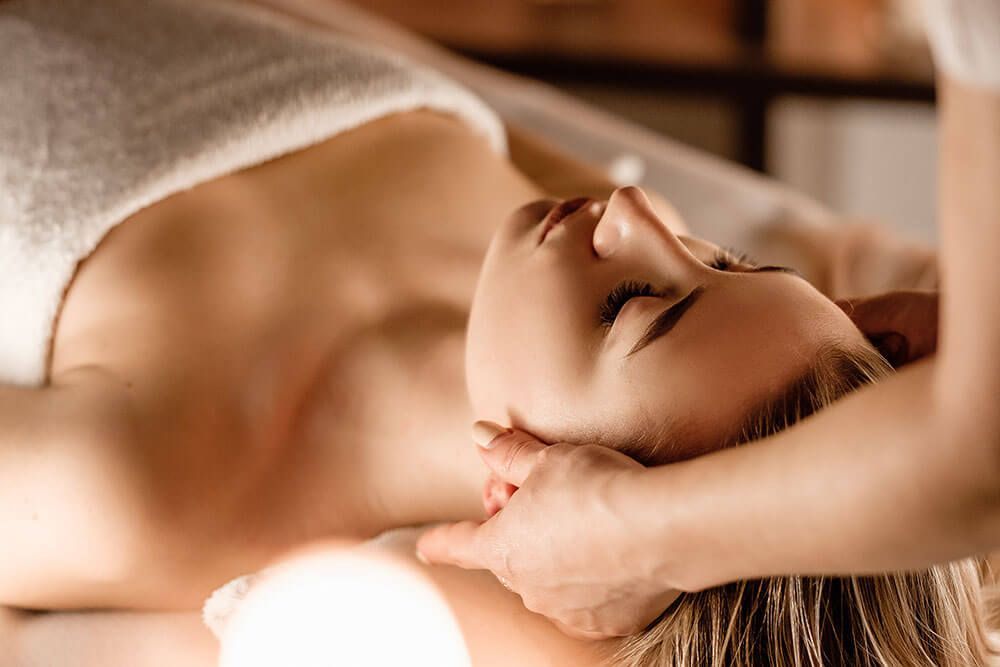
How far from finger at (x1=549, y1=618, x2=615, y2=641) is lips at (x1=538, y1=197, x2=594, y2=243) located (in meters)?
0.33

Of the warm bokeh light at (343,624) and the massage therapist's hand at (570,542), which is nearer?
the massage therapist's hand at (570,542)

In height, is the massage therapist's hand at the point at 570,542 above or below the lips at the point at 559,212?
below

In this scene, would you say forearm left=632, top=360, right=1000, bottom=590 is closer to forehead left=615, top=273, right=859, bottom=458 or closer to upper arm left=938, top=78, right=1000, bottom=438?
upper arm left=938, top=78, right=1000, bottom=438

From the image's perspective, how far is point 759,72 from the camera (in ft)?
8.37

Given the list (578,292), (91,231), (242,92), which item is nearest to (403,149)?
(242,92)

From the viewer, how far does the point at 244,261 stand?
114 centimetres

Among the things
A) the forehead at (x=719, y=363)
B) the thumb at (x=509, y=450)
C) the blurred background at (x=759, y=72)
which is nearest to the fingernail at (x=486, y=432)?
the thumb at (x=509, y=450)

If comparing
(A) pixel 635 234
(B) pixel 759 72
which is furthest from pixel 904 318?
(B) pixel 759 72

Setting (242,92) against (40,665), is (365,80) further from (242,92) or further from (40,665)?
(40,665)

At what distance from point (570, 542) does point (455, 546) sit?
202mm

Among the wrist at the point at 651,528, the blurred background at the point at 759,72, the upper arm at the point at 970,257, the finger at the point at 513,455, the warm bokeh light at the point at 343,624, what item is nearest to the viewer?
the upper arm at the point at 970,257

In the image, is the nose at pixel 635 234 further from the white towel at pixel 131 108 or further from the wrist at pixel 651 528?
the white towel at pixel 131 108

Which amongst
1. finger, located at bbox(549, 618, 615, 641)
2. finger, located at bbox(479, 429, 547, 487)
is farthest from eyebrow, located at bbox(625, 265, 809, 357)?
finger, located at bbox(549, 618, 615, 641)

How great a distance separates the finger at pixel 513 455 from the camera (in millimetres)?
824
